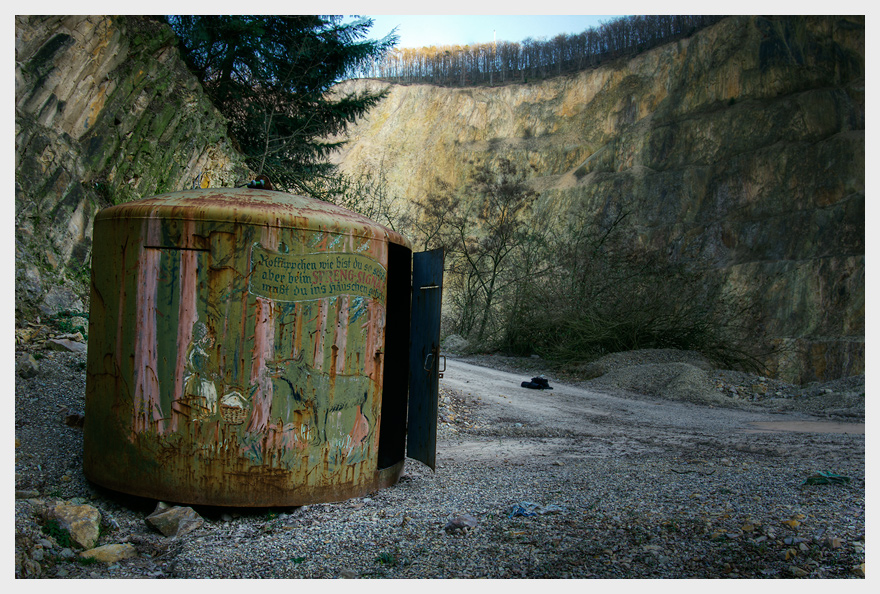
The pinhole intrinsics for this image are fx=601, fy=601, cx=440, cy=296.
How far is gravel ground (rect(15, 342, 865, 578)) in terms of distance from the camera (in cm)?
351

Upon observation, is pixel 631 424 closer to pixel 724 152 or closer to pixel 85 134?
pixel 85 134

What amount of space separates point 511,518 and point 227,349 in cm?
232

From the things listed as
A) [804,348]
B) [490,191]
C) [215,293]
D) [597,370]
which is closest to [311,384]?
[215,293]

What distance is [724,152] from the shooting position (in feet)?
112

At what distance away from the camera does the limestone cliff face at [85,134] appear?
873cm

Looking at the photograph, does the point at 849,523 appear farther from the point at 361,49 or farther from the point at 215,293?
the point at 361,49

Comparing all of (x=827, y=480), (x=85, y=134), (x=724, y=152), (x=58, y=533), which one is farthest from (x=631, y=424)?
(x=724, y=152)

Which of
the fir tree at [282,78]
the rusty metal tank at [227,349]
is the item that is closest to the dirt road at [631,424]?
the rusty metal tank at [227,349]

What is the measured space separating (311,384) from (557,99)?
42.8 metres

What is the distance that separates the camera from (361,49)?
15766mm

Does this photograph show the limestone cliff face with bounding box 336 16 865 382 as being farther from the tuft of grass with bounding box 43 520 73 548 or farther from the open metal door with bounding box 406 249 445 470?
the tuft of grass with bounding box 43 520 73 548

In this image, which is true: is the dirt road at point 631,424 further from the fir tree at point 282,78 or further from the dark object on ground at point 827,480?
the fir tree at point 282,78

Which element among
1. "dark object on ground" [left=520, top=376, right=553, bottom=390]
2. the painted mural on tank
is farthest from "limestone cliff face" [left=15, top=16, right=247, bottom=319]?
"dark object on ground" [left=520, top=376, right=553, bottom=390]

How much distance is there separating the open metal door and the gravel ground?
346 millimetres
